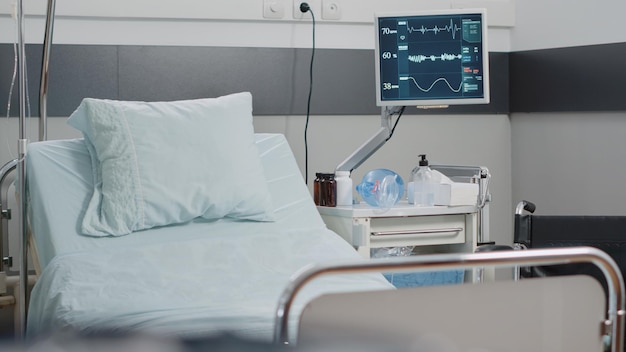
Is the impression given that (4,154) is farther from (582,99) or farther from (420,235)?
(582,99)

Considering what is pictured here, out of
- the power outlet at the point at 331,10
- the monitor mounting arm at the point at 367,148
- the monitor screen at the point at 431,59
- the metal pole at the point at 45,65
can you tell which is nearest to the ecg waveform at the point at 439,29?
the monitor screen at the point at 431,59

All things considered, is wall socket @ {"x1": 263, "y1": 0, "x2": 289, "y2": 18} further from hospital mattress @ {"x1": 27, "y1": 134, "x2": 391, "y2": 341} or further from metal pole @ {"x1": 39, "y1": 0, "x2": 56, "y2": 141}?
metal pole @ {"x1": 39, "y1": 0, "x2": 56, "y2": 141}

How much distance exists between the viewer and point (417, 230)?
10.6 feet

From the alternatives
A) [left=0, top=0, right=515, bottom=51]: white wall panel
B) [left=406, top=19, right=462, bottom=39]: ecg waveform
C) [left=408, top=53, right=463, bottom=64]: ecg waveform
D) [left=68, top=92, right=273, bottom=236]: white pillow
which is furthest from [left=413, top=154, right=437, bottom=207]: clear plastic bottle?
[left=0, top=0, right=515, bottom=51]: white wall panel

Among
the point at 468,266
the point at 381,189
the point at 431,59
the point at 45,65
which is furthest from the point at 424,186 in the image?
the point at 468,266

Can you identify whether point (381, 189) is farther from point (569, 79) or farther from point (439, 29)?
point (569, 79)

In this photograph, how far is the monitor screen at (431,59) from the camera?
3352 millimetres

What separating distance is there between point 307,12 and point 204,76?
54 cm

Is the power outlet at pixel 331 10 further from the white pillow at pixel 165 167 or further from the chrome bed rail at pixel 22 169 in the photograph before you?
the chrome bed rail at pixel 22 169

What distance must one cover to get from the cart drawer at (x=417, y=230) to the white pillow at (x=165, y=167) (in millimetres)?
427

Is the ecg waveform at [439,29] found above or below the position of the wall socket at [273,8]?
below

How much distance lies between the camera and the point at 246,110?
3.19 metres

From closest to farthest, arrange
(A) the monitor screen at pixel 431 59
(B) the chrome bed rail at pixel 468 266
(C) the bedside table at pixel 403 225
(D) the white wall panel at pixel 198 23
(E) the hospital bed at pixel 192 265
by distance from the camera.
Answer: (B) the chrome bed rail at pixel 468 266 → (E) the hospital bed at pixel 192 265 → (C) the bedside table at pixel 403 225 → (A) the monitor screen at pixel 431 59 → (D) the white wall panel at pixel 198 23

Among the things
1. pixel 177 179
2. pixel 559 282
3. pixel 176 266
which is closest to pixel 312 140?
pixel 177 179
